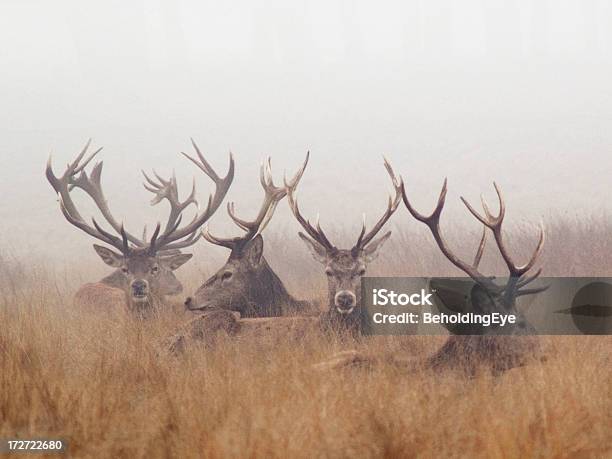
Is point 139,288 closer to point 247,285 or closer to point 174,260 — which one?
point 174,260

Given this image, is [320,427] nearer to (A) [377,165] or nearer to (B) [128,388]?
(B) [128,388]

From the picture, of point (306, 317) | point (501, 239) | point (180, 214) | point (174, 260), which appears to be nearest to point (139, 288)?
point (174, 260)

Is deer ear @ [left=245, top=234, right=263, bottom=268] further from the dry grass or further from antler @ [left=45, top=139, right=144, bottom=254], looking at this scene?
the dry grass

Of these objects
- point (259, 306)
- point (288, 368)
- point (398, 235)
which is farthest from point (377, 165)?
point (288, 368)

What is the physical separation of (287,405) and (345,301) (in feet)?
7.55

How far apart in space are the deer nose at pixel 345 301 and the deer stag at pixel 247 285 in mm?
750

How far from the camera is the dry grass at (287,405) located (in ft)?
13.8

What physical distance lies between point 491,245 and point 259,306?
516 cm

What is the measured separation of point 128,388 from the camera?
4.98m

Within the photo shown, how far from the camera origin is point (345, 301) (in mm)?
6766

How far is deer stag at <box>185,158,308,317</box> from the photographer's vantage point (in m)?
7.41

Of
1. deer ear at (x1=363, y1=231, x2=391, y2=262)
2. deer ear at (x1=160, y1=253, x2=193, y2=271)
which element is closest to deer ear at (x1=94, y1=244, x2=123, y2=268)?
deer ear at (x1=160, y1=253, x2=193, y2=271)

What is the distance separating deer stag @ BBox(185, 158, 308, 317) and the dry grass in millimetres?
1488

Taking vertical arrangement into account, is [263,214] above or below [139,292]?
above
